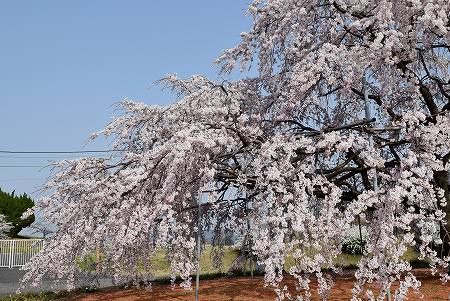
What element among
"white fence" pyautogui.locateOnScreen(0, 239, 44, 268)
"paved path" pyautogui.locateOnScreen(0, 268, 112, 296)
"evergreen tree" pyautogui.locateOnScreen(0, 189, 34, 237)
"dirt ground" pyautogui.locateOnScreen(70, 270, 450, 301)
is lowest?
"paved path" pyautogui.locateOnScreen(0, 268, 112, 296)

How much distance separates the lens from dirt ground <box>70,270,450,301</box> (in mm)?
10259

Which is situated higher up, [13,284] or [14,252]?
[14,252]

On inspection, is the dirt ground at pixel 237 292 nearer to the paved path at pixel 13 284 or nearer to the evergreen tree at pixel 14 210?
the paved path at pixel 13 284

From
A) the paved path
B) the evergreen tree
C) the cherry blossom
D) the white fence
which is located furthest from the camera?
the evergreen tree

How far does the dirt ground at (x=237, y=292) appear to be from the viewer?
33.7 ft

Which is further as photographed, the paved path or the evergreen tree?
the evergreen tree

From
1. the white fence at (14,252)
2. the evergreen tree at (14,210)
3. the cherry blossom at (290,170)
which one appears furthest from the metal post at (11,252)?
the cherry blossom at (290,170)

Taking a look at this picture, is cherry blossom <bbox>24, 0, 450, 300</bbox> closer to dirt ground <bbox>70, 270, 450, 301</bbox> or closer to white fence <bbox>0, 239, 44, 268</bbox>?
dirt ground <bbox>70, 270, 450, 301</bbox>

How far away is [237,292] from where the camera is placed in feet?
36.3

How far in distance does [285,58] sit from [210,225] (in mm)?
4628

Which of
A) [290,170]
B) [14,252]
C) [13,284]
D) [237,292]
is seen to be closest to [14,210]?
[14,252]

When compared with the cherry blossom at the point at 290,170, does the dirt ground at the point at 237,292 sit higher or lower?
lower

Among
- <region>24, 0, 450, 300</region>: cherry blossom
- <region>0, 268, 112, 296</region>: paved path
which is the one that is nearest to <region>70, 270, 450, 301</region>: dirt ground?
<region>24, 0, 450, 300</region>: cherry blossom

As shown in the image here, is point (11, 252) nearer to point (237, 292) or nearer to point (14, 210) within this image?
point (14, 210)
